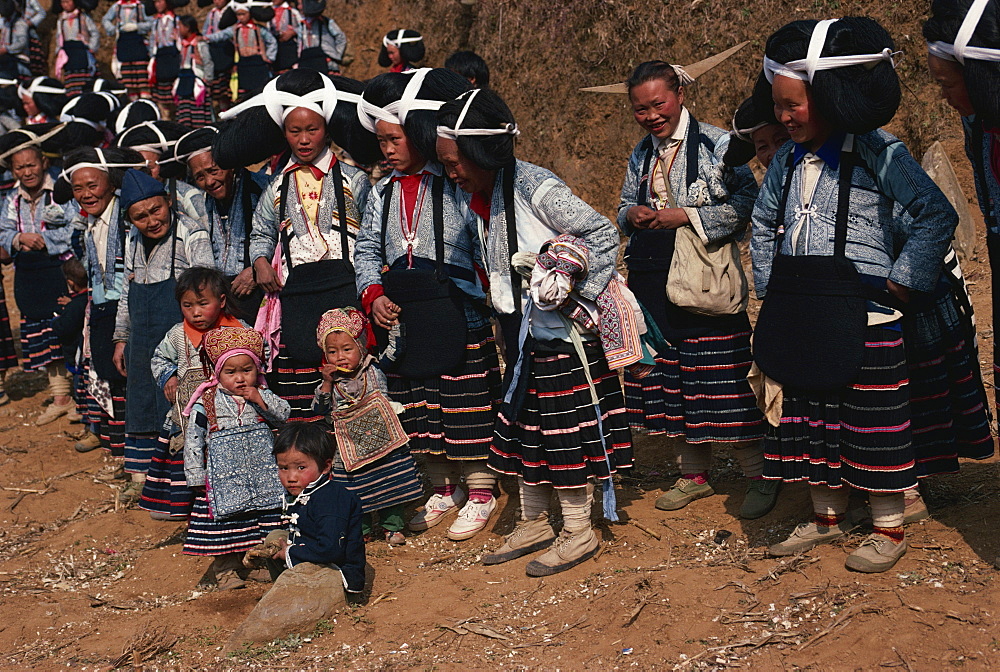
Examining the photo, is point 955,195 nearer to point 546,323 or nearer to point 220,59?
point 546,323

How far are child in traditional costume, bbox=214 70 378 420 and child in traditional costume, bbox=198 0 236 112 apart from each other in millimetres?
9655

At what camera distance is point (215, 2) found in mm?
15008

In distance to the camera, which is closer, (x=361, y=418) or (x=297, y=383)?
(x=361, y=418)

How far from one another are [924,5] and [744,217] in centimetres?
521

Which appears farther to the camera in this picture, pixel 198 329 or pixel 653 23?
pixel 653 23

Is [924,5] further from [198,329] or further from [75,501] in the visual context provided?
[75,501]

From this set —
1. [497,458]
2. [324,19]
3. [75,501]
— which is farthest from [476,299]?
[324,19]

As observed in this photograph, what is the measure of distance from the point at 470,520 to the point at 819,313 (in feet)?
6.78

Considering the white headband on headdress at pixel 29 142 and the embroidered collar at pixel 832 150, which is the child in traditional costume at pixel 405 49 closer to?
the white headband on headdress at pixel 29 142

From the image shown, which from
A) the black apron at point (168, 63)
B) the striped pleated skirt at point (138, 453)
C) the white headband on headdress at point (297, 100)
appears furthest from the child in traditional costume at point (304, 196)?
the black apron at point (168, 63)

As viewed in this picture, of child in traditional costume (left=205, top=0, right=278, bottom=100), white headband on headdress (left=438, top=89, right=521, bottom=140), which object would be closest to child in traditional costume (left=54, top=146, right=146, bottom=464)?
white headband on headdress (left=438, top=89, right=521, bottom=140)

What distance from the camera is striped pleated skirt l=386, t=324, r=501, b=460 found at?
5027 millimetres

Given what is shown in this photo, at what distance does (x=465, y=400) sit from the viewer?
5031 millimetres

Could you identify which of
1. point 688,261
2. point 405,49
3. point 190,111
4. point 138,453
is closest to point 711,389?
point 688,261
